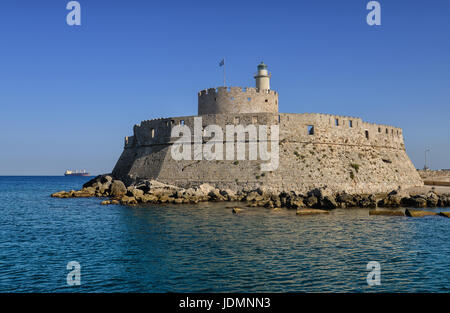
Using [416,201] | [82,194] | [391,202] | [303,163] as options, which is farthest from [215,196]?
[82,194]

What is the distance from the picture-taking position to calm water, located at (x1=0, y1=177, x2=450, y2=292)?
923cm

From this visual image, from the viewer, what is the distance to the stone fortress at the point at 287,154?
28766 millimetres

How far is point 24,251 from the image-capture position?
12.8m

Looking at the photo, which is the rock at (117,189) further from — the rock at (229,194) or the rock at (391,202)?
the rock at (391,202)

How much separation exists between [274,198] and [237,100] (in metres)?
11.0

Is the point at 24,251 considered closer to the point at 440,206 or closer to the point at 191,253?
the point at 191,253

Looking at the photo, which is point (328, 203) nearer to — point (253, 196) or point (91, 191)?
point (253, 196)

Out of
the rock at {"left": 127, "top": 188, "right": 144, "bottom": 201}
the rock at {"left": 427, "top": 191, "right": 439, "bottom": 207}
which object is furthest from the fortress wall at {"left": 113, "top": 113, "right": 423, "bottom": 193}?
the rock at {"left": 427, "top": 191, "right": 439, "bottom": 207}

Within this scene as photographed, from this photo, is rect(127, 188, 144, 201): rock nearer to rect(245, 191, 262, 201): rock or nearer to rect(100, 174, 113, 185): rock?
rect(245, 191, 262, 201): rock

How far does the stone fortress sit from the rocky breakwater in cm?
116

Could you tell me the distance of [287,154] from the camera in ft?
96.5

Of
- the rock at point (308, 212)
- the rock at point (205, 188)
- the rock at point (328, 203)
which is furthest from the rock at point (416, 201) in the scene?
the rock at point (205, 188)
